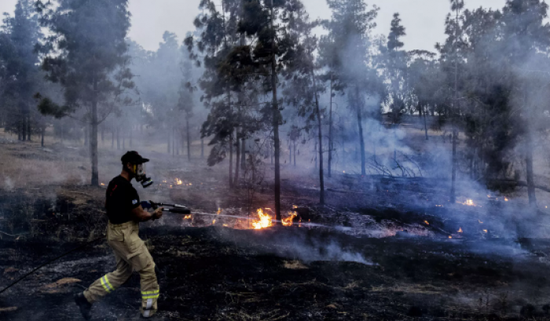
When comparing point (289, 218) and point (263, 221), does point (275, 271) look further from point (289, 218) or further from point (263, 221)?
point (289, 218)

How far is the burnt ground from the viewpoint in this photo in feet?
19.5

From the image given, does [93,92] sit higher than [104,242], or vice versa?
[93,92]

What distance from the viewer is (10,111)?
29594 mm

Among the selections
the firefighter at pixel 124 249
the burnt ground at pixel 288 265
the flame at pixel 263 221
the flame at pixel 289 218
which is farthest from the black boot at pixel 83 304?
the flame at pixel 289 218

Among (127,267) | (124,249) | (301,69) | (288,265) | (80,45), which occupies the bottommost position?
(288,265)

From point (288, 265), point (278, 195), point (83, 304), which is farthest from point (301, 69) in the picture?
point (83, 304)

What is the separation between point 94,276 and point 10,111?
31281mm

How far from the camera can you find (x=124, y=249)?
16.0 ft

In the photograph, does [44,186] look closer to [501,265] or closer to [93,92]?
[93,92]

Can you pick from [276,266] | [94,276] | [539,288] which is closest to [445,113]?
[539,288]

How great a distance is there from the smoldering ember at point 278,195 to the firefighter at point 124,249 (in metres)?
0.03

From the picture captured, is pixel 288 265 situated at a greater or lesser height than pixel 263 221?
greater

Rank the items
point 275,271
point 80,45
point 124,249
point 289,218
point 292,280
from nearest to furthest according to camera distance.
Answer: point 124,249, point 292,280, point 275,271, point 289,218, point 80,45

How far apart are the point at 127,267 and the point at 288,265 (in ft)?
15.2
